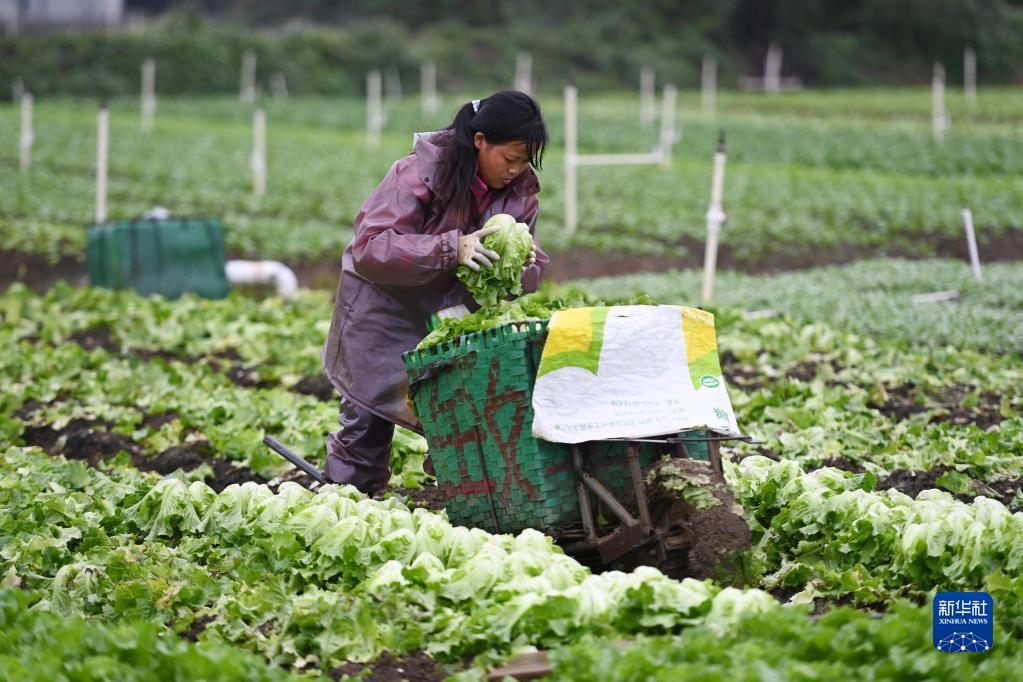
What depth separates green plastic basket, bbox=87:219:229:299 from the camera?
1376 cm

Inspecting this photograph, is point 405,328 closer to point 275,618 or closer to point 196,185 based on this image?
point 275,618

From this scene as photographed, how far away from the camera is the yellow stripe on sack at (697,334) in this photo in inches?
193

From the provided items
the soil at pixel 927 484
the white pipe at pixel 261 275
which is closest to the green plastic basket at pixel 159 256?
the white pipe at pixel 261 275

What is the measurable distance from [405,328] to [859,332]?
6454mm

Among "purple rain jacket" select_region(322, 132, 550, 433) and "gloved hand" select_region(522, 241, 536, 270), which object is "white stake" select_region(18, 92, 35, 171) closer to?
"purple rain jacket" select_region(322, 132, 550, 433)

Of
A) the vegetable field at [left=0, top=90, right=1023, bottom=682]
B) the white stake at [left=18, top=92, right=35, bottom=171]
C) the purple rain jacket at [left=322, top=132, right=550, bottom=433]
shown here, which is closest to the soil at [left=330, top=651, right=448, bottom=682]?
the vegetable field at [left=0, top=90, right=1023, bottom=682]

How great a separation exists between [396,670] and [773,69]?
51.0m

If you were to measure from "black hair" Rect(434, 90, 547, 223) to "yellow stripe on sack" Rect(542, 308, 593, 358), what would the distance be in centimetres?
65

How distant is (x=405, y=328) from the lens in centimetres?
569

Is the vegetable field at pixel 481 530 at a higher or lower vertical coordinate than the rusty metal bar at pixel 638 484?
lower

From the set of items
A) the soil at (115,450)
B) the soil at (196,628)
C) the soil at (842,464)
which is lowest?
the soil at (115,450)

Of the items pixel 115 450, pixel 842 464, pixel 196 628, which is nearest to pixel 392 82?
pixel 115 450

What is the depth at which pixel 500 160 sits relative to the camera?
207 inches

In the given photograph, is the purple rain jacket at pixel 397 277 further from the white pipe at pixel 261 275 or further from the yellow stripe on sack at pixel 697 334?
the white pipe at pixel 261 275
